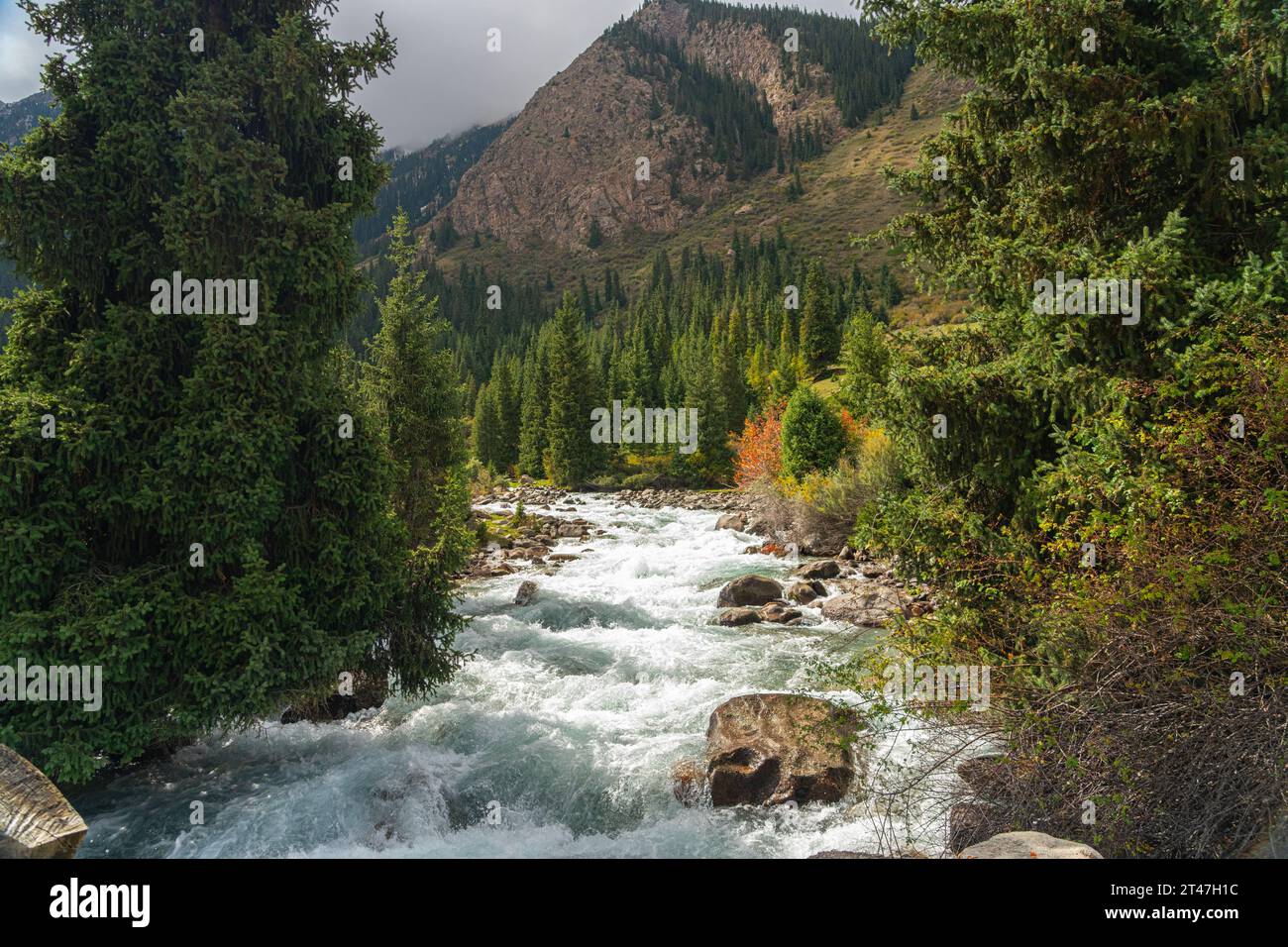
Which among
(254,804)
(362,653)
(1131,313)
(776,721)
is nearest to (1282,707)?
(1131,313)

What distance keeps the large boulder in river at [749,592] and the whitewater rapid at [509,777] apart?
9.96ft

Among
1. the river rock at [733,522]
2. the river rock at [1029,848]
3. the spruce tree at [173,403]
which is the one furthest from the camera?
the river rock at [733,522]

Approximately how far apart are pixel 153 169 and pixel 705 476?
5581 centimetres

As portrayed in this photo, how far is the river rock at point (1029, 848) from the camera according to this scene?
4852 millimetres

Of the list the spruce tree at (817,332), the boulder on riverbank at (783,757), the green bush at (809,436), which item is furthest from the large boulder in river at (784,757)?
the spruce tree at (817,332)

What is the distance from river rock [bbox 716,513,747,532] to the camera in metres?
36.5

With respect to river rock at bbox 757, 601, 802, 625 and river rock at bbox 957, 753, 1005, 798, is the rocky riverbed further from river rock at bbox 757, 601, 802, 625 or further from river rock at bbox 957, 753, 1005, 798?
river rock at bbox 757, 601, 802, 625

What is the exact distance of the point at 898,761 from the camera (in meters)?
9.79

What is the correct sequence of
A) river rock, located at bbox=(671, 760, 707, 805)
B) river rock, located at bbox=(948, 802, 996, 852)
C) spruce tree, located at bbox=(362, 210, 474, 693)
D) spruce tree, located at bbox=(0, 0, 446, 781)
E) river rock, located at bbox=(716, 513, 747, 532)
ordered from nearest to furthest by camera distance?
river rock, located at bbox=(948, 802, 996, 852) → spruce tree, located at bbox=(0, 0, 446, 781) → river rock, located at bbox=(671, 760, 707, 805) → spruce tree, located at bbox=(362, 210, 474, 693) → river rock, located at bbox=(716, 513, 747, 532)

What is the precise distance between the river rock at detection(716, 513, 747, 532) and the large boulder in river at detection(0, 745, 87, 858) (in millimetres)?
32220

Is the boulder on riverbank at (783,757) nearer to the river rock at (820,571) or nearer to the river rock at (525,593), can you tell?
the river rock at (525,593)

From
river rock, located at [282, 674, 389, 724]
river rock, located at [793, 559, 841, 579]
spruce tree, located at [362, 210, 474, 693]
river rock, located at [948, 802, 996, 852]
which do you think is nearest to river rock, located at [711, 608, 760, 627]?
river rock, located at [793, 559, 841, 579]

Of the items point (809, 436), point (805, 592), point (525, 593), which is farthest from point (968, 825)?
point (809, 436)

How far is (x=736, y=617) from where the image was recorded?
18.2 m
